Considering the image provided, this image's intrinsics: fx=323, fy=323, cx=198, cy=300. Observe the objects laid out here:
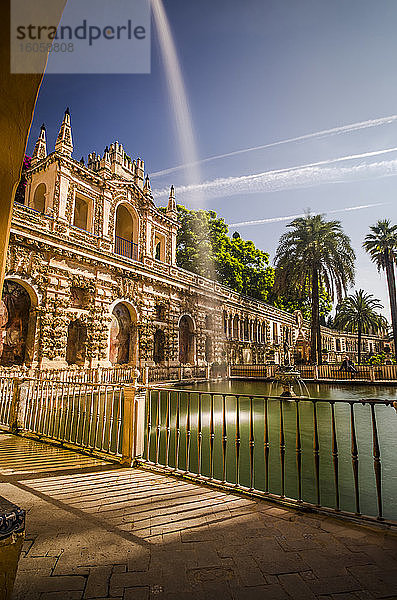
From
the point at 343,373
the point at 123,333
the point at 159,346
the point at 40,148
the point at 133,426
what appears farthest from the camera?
the point at 159,346

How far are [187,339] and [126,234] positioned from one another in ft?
32.0

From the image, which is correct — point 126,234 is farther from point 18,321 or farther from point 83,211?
point 18,321

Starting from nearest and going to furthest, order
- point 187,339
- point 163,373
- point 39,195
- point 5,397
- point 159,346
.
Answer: point 5,397 < point 39,195 < point 163,373 < point 159,346 < point 187,339

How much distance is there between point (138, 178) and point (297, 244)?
14248 millimetres

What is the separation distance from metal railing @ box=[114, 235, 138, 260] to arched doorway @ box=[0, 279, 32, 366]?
8.91 meters

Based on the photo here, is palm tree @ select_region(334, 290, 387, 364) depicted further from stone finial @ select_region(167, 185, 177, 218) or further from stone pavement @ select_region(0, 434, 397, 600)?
stone pavement @ select_region(0, 434, 397, 600)

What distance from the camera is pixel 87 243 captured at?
17.8 m

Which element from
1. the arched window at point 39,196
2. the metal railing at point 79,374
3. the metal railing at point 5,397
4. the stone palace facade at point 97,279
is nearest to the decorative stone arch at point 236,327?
the stone palace facade at point 97,279

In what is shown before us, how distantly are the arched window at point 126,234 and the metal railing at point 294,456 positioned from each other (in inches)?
594

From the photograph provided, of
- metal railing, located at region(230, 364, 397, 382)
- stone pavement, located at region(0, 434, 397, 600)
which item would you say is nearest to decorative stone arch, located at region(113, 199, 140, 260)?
metal railing, located at region(230, 364, 397, 382)

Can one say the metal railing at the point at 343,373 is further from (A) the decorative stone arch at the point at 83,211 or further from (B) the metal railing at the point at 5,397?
(B) the metal railing at the point at 5,397

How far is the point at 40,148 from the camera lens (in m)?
19.5

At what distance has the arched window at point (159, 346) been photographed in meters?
22.8

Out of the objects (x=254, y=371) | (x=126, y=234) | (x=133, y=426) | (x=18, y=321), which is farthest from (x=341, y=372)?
(x=133, y=426)
